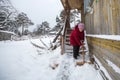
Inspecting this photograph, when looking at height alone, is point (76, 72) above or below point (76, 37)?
below

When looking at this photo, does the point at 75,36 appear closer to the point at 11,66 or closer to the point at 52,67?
the point at 52,67

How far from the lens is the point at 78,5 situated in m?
13.4

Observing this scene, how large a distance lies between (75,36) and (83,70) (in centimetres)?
188

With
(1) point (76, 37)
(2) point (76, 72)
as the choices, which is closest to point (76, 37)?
(1) point (76, 37)

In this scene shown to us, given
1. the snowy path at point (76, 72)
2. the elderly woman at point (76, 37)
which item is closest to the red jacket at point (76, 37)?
the elderly woman at point (76, 37)

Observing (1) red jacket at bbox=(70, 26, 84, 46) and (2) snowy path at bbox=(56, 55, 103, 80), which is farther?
(1) red jacket at bbox=(70, 26, 84, 46)

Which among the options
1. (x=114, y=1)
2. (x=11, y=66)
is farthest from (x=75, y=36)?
(x=114, y=1)

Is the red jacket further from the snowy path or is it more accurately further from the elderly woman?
the snowy path

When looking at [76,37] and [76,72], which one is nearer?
[76,72]

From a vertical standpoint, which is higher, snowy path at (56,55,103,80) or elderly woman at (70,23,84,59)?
elderly woman at (70,23,84,59)

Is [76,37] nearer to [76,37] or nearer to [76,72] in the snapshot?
[76,37]

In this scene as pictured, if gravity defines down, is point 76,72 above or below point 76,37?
below

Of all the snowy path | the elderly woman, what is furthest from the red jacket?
the snowy path

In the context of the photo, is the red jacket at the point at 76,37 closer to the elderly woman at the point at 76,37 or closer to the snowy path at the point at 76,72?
the elderly woman at the point at 76,37
